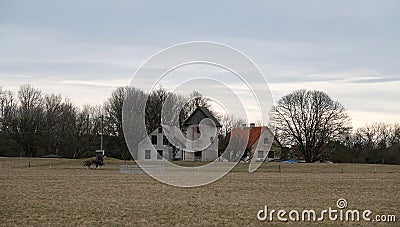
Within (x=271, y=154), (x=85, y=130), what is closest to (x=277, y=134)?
(x=271, y=154)

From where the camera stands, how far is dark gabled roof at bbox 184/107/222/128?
247 ft

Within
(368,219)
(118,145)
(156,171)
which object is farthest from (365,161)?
(368,219)

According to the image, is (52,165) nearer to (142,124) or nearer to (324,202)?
(142,124)

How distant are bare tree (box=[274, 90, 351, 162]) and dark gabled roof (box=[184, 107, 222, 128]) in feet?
42.6

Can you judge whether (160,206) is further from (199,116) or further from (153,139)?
(153,139)

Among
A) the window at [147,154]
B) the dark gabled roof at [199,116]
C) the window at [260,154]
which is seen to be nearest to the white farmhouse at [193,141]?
the dark gabled roof at [199,116]

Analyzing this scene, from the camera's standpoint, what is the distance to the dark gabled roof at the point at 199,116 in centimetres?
7542

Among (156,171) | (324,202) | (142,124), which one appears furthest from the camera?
(142,124)

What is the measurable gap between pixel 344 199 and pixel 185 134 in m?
50.2

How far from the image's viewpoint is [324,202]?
2356cm

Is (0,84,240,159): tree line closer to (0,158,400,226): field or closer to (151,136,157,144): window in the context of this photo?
(151,136,157,144): window

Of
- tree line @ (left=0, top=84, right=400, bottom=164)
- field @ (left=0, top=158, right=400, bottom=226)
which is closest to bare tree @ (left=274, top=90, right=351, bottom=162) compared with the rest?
tree line @ (left=0, top=84, right=400, bottom=164)

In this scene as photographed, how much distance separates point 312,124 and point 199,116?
21.7 meters

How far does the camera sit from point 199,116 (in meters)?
78.4
